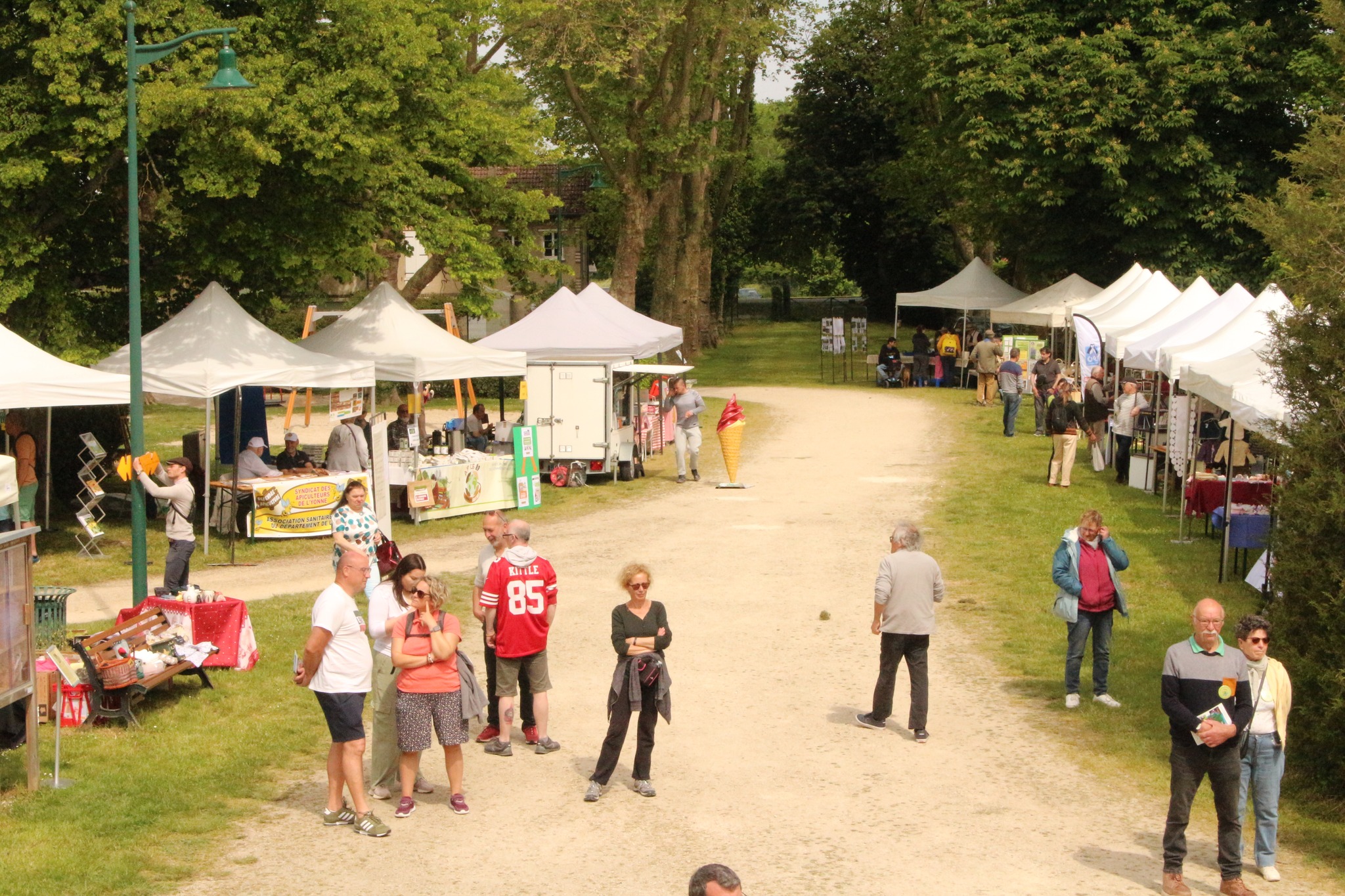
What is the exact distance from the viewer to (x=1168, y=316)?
24094 millimetres

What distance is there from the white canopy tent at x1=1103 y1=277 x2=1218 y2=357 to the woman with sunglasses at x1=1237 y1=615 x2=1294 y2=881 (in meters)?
15.8

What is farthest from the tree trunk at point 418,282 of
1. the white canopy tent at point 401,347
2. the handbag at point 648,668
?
the handbag at point 648,668

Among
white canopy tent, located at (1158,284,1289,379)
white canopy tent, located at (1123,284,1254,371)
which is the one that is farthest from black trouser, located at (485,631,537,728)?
white canopy tent, located at (1123,284,1254,371)

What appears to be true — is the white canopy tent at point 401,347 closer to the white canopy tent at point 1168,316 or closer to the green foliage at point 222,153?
the green foliage at point 222,153

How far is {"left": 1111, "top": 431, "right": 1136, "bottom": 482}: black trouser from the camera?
22375mm

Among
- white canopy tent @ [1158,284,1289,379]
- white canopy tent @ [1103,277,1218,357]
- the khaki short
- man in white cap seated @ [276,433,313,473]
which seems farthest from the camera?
white canopy tent @ [1103,277,1218,357]

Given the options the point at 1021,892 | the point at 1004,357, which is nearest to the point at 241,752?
the point at 1021,892

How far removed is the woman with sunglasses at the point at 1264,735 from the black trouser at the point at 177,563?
9.99m

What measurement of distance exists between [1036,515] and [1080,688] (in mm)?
8215

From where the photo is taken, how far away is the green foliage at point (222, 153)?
1698cm

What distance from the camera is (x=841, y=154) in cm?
5538

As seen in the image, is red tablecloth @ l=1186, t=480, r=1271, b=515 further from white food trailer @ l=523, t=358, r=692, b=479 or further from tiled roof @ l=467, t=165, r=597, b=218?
tiled roof @ l=467, t=165, r=597, b=218

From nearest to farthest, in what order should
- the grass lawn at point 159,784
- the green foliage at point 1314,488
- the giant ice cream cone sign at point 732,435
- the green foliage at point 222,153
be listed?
1. the grass lawn at point 159,784
2. the green foliage at point 1314,488
3. the green foliage at point 222,153
4. the giant ice cream cone sign at point 732,435

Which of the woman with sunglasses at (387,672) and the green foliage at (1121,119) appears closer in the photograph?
the woman with sunglasses at (387,672)
